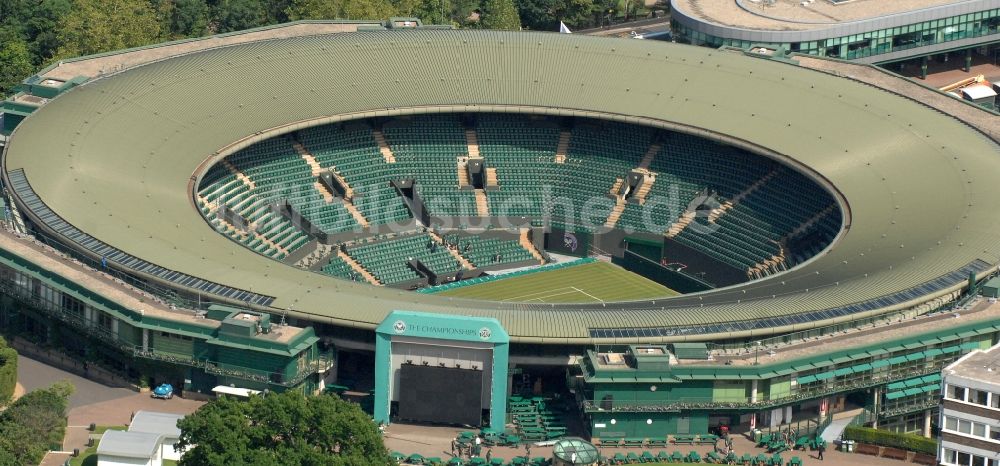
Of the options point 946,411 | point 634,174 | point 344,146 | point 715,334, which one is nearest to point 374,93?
point 344,146

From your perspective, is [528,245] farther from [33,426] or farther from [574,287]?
[33,426]

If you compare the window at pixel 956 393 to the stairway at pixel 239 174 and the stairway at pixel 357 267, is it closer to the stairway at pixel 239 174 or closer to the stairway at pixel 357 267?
the stairway at pixel 357 267

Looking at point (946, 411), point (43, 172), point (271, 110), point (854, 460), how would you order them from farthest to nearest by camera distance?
point (271, 110) → point (43, 172) → point (854, 460) → point (946, 411)

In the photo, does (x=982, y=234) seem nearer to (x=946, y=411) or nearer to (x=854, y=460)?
(x=854, y=460)

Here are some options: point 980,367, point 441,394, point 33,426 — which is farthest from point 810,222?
point 33,426

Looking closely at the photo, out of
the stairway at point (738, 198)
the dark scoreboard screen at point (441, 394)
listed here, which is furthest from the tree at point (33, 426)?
the stairway at point (738, 198)

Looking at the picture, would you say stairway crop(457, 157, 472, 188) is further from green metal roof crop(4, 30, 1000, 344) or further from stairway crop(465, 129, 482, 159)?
green metal roof crop(4, 30, 1000, 344)

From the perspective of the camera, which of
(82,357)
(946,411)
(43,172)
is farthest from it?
(43,172)
